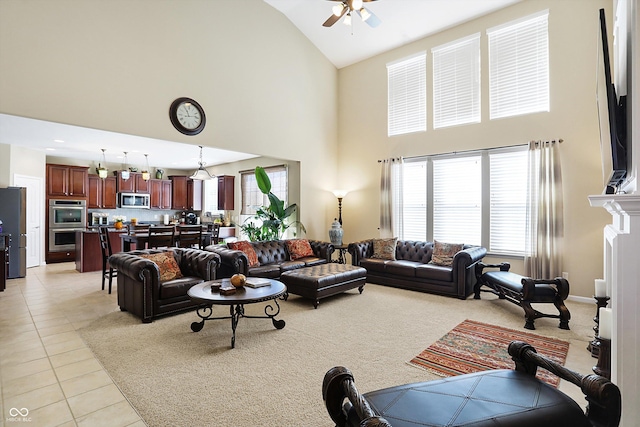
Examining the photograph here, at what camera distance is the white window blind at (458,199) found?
5949 mm

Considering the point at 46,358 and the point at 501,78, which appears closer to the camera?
the point at 46,358

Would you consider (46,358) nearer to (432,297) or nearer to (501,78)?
(432,297)

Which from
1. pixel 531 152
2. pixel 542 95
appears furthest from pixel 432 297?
pixel 542 95

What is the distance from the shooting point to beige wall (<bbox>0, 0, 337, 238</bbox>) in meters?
3.92

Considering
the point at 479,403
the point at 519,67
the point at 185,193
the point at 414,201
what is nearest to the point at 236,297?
the point at 479,403

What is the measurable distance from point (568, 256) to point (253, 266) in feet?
16.9

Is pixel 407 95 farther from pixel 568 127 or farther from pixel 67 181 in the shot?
pixel 67 181

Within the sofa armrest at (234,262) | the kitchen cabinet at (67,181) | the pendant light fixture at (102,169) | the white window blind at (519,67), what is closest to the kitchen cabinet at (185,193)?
the pendant light fixture at (102,169)

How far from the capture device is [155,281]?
13.1ft

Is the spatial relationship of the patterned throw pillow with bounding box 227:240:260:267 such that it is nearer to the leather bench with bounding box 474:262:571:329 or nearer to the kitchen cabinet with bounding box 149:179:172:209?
the leather bench with bounding box 474:262:571:329

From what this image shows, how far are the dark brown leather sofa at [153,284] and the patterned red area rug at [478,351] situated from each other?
299cm

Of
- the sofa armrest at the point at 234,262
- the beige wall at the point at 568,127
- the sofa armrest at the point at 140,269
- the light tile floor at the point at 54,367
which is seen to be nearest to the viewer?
the light tile floor at the point at 54,367

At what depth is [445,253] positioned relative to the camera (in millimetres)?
5617

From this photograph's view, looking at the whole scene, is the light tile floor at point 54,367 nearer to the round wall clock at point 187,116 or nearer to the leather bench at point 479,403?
the leather bench at point 479,403
